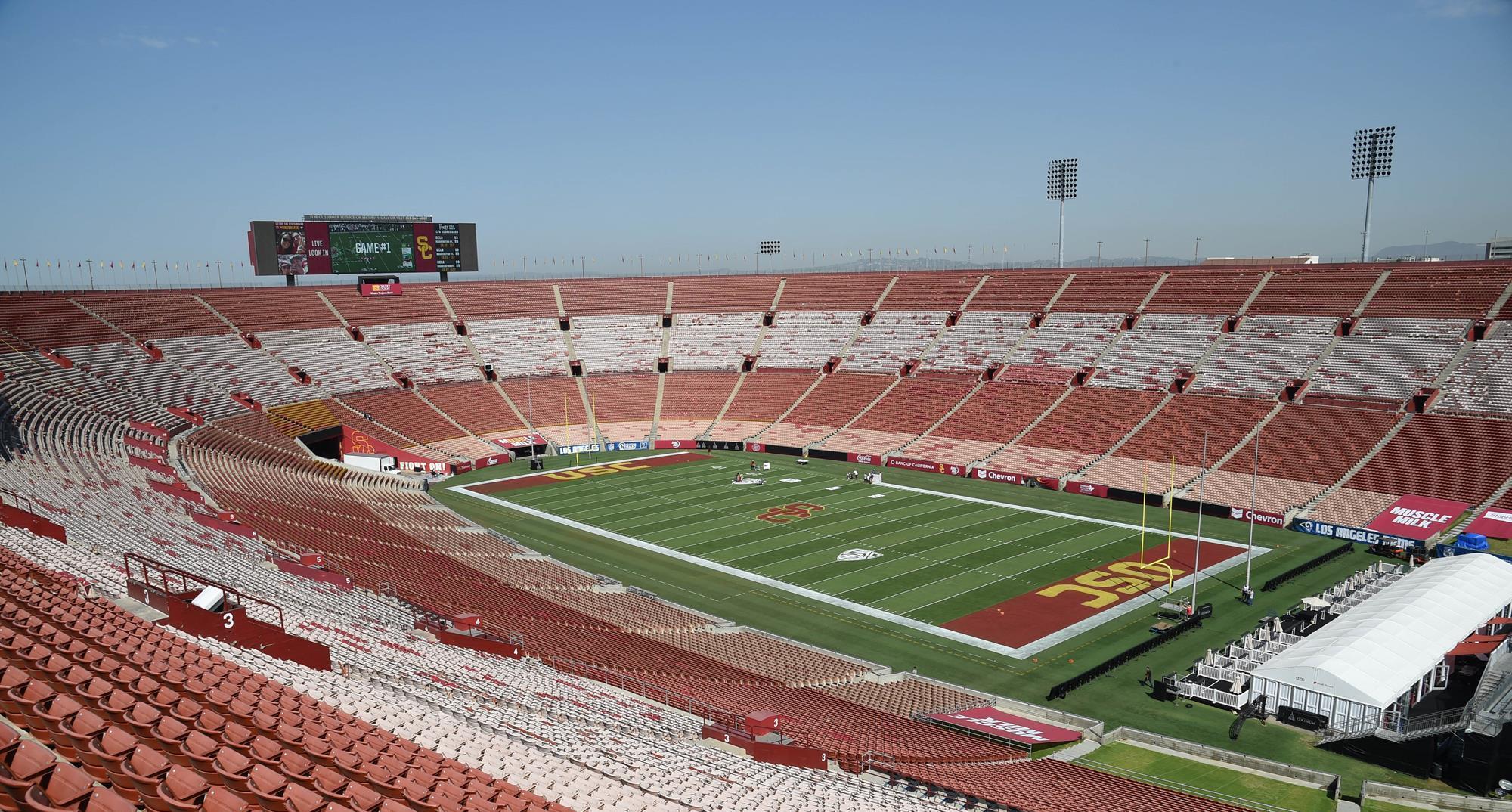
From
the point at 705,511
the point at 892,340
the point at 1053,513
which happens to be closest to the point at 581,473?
the point at 705,511

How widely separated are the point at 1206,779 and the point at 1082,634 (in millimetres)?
9742

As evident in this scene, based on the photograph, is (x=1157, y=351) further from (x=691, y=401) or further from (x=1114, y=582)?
(x=691, y=401)

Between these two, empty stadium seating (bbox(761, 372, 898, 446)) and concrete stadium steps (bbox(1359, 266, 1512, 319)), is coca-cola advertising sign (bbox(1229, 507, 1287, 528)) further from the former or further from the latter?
empty stadium seating (bbox(761, 372, 898, 446))

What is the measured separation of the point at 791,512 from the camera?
45750mm

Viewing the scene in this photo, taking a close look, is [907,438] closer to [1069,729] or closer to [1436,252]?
[1069,729]

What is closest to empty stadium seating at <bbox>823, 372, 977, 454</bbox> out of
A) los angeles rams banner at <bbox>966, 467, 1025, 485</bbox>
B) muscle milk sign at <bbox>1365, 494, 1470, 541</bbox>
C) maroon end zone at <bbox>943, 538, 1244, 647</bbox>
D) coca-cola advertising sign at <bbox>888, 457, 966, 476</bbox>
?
coca-cola advertising sign at <bbox>888, 457, 966, 476</bbox>

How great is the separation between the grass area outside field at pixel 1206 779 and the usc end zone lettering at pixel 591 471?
3815 centimetres

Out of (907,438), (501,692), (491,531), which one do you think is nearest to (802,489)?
(907,438)

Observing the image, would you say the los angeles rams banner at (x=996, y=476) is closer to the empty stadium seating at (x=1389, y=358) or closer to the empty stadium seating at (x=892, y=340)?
the empty stadium seating at (x=892, y=340)

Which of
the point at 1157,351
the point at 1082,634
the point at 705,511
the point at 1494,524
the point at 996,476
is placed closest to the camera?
the point at 1082,634

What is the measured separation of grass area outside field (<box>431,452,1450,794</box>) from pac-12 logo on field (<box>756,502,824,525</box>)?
546 centimetres

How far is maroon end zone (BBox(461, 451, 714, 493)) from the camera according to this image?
52469mm

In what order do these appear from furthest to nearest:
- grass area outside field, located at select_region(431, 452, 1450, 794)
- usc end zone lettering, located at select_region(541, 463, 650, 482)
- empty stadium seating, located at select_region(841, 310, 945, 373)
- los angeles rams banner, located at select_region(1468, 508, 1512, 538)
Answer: empty stadium seating, located at select_region(841, 310, 945, 373) → usc end zone lettering, located at select_region(541, 463, 650, 482) → los angeles rams banner, located at select_region(1468, 508, 1512, 538) → grass area outside field, located at select_region(431, 452, 1450, 794)

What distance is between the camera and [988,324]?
223ft
